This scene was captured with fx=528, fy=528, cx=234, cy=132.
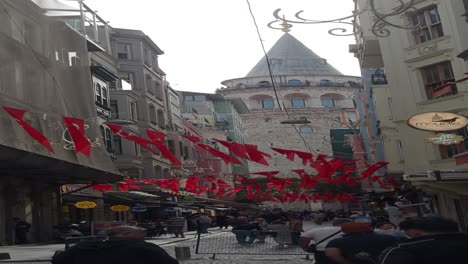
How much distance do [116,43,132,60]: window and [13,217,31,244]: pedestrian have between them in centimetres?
2490

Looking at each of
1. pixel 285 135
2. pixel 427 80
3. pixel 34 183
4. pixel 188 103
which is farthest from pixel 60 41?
pixel 285 135

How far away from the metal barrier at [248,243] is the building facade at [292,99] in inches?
2808

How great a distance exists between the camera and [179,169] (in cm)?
4806

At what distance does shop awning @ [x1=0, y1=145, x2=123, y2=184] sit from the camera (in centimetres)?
1627

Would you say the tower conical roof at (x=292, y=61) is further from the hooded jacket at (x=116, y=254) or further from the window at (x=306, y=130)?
the hooded jacket at (x=116, y=254)

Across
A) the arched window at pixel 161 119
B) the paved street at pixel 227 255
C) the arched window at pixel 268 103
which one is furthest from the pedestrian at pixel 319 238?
the arched window at pixel 268 103

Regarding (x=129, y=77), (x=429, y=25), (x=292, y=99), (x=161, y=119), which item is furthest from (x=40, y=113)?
(x=292, y=99)

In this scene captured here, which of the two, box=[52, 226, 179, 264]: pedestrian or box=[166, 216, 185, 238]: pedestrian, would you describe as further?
box=[166, 216, 185, 238]: pedestrian

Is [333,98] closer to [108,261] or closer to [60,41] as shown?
[60,41]

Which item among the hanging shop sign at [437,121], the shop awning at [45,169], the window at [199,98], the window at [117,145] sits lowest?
the hanging shop sign at [437,121]

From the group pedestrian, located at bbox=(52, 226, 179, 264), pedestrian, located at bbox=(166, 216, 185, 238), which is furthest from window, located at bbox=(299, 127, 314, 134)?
pedestrian, located at bbox=(52, 226, 179, 264)

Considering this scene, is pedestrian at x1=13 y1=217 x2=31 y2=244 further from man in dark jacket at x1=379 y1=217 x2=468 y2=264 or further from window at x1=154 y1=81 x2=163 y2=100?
window at x1=154 y1=81 x2=163 y2=100

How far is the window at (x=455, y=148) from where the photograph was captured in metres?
22.0

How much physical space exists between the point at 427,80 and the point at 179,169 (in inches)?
1117
